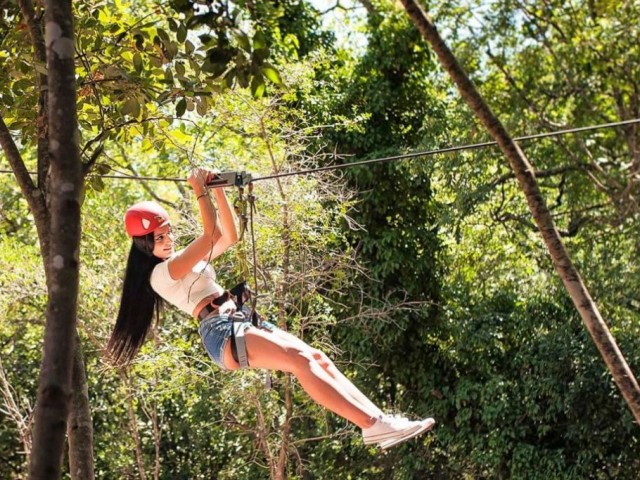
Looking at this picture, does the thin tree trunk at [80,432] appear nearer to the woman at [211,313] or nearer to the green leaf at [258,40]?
the woman at [211,313]

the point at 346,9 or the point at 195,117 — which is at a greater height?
the point at 346,9

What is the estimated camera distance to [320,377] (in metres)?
3.52

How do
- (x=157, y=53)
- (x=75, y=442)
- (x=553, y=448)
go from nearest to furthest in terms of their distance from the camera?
(x=75, y=442)
(x=157, y=53)
(x=553, y=448)

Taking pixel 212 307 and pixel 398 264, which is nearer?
pixel 212 307

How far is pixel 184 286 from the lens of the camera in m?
3.66

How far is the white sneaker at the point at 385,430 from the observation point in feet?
11.6

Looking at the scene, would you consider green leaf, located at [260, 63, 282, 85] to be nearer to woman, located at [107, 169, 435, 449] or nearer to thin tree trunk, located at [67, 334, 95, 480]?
woman, located at [107, 169, 435, 449]

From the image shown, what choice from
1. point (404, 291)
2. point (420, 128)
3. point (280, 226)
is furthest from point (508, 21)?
point (280, 226)

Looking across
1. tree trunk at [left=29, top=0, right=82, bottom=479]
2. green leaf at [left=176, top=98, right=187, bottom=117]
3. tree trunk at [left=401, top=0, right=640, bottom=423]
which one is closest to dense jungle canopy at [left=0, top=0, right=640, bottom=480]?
green leaf at [left=176, top=98, right=187, bottom=117]

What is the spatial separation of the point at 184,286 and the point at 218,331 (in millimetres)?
200

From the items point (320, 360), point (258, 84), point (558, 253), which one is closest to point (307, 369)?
point (320, 360)

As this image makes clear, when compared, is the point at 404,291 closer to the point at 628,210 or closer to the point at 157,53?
the point at 628,210

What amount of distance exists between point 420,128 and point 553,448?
2.76 metres

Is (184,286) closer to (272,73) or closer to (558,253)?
(558,253)
